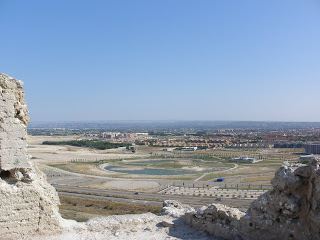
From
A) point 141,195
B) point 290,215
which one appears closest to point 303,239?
point 290,215

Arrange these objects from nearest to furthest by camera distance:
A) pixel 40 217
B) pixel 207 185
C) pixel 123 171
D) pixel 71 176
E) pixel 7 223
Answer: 1. pixel 7 223
2. pixel 40 217
3. pixel 207 185
4. pixel 71 176
5. pixel 123 171

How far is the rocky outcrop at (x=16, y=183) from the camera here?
8.15 metres

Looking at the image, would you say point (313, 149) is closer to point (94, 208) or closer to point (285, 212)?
point (94, 208)

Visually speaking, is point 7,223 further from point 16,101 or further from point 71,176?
point 71,176

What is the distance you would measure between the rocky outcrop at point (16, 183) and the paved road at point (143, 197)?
19544 millimetres

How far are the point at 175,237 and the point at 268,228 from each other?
111 inches

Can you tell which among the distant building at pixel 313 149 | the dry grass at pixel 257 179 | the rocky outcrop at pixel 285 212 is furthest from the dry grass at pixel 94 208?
the distant building at pixel 313 149

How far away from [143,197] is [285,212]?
2422 centimetres

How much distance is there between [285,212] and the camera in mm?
7875

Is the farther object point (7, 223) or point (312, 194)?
point (7, 223)

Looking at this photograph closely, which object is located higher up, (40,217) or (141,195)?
(40,217)

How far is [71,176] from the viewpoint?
1801 inches

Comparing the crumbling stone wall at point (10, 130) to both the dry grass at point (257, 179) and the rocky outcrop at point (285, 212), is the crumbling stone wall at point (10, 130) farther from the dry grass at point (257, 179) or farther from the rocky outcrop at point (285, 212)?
the dry grass at point (257, 179)

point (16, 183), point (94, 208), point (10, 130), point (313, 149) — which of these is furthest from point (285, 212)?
point (313, 149)
